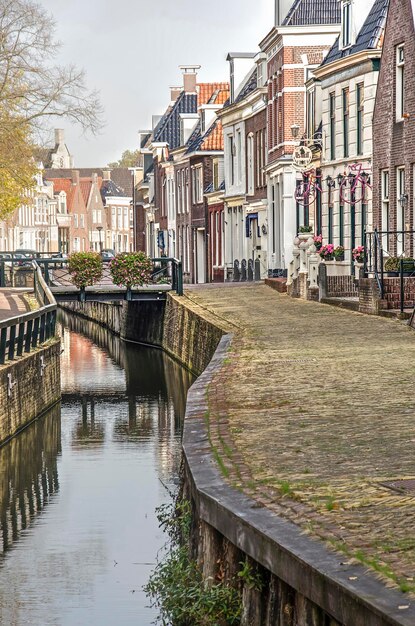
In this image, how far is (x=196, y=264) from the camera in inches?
2437

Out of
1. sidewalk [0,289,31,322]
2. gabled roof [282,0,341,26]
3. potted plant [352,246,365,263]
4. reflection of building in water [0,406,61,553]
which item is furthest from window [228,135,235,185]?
reflection of building in water [0,406,61,553]

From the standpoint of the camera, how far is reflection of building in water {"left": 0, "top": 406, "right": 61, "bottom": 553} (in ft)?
49.3

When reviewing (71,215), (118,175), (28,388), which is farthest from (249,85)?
(118,175)

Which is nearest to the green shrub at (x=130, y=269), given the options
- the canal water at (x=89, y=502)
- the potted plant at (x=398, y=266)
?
the canal water at (x=89, y=502)

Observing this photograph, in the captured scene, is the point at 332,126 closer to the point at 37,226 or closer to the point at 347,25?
the point at 347,25

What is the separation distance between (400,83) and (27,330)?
425 inches

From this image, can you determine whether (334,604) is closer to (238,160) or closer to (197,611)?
(197,611)

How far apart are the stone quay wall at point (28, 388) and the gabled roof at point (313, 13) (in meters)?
17.9

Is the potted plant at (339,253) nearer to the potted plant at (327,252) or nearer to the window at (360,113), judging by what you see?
the potted plant at (327,252)

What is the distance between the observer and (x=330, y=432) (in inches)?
439

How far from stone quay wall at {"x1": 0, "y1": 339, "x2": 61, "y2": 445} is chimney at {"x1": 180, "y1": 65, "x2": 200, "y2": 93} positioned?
4815 cm

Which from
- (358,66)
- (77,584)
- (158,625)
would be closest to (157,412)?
(358,66)

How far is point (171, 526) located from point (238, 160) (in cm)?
4166

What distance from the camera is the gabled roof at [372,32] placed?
3244 centimetres
